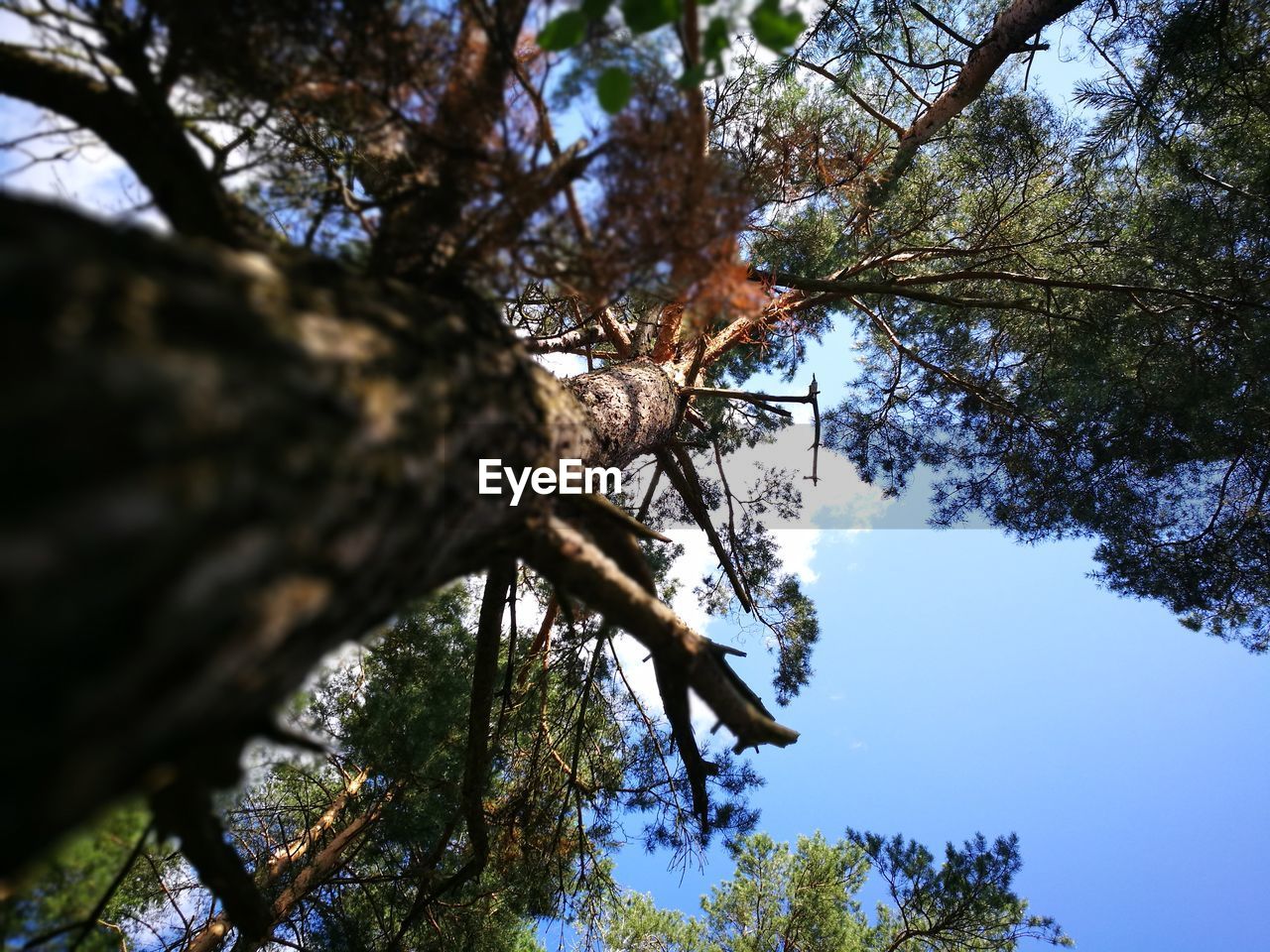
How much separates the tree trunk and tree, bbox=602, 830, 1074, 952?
4.74 m

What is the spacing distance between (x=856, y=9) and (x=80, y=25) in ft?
17.6

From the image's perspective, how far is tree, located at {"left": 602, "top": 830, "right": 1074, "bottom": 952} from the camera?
14.5 feet

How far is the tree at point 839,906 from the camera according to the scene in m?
4.42

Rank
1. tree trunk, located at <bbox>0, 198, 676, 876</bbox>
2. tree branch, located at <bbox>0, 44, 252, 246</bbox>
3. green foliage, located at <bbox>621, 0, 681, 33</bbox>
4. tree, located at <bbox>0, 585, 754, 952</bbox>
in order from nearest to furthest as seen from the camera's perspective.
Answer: tree trunk, located at <bbox>0, 198, 676, 876</bbox>, green foliage, located at <bbox>621, 0, 681, 33</bbox>, tree branch, located at <bbox>0, 44, 252, 246</bbox>, tree, located at <bbox>0, 585, 754, 952</bbox>

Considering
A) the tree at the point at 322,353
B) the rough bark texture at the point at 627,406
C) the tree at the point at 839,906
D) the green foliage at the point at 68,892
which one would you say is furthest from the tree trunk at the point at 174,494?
the tree at the point at 839,906

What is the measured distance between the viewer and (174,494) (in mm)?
583

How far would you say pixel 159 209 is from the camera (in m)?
1.51

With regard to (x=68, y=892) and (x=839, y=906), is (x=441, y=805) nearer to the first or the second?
(x=68, y=892)

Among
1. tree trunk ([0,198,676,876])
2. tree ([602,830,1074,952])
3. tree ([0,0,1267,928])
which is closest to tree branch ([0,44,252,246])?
tree ([0,0,1267,928])

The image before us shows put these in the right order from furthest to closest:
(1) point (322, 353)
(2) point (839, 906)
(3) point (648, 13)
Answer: (2) point (839, 906)
(3) point (648, 13)
(1) point (322, 353)

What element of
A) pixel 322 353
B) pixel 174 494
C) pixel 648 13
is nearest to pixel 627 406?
pixel 648 13

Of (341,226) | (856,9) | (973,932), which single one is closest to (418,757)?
(341,226)

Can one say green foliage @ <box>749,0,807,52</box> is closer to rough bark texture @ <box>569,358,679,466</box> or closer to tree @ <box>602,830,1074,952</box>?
rough bark texture @ <box>569,358,679,466</box>

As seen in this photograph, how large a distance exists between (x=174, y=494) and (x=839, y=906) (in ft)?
27.8
